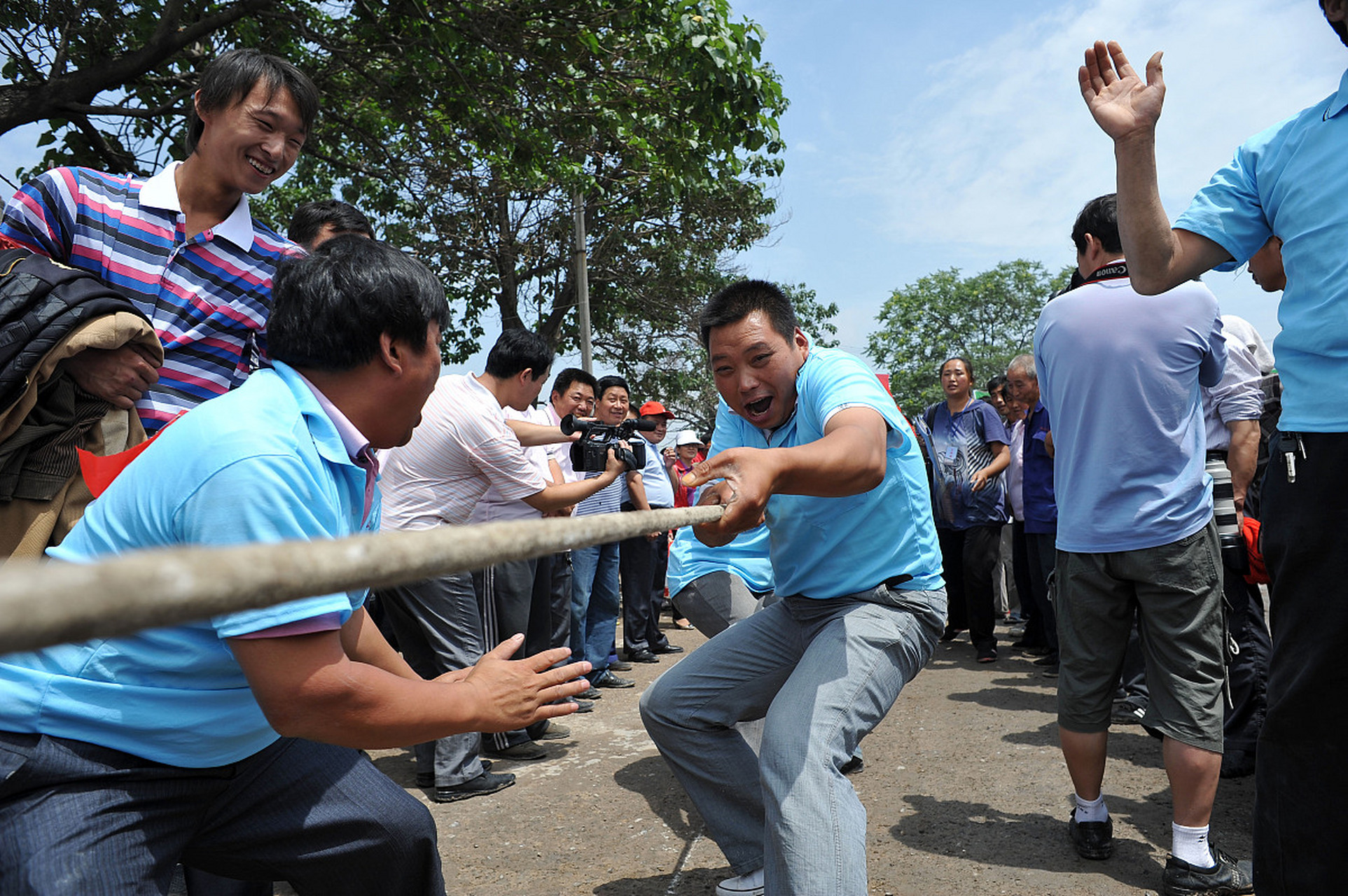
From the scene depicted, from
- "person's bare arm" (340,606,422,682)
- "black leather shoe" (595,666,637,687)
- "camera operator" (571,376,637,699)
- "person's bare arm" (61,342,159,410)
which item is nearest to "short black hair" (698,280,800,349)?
"person's bare arm" (340,606,422,682)

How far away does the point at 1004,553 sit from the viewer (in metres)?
8.31

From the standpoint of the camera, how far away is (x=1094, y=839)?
310 centimetres

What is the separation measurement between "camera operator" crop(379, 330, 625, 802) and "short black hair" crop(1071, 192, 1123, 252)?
239cm

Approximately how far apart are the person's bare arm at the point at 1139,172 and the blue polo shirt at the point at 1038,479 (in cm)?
377

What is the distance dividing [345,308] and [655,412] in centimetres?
761

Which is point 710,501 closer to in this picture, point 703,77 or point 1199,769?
point 1199,769

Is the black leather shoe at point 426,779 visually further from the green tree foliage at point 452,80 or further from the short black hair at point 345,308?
the green tree foliage at point 452,80

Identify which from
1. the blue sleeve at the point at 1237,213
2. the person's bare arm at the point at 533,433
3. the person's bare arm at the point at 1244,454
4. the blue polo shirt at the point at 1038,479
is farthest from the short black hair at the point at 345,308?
the blue polo shirt at the point at 1038,479

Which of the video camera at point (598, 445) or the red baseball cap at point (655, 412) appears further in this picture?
the red baseball cap at point (655, 412)

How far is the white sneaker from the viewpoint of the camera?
8.89 ft

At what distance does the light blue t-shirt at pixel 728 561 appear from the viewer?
3840 mm

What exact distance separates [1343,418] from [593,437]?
3.29 meters

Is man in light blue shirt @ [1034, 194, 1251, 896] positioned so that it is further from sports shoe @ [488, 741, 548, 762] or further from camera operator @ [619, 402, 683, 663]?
camera operator @ [619, 402, 683, 663]

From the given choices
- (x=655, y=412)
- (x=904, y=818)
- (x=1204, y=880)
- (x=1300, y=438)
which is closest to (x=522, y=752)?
(x=904, y=818)
